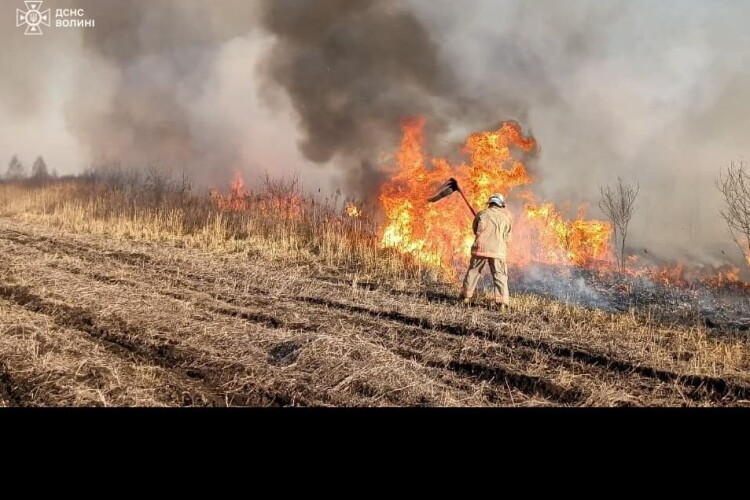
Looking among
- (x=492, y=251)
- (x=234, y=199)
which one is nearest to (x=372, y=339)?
(x=492, y=251)

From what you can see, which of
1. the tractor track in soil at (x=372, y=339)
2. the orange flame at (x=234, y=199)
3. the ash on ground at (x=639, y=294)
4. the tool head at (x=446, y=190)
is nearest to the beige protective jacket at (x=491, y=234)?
the tool head at (x=446, y=190)

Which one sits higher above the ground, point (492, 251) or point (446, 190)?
point (446, 190)

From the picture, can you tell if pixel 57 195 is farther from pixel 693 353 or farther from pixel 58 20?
pixel 693 353

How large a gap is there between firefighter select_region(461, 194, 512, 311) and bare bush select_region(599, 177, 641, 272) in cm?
365

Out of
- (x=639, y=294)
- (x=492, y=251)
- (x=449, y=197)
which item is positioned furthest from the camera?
(x=449, y=197)

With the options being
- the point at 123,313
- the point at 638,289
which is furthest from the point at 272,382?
the point at 638,289

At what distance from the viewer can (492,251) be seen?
6.67m

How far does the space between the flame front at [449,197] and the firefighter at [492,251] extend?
1.35 m

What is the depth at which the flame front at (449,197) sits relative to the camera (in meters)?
8.45

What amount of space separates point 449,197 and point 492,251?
204 cm

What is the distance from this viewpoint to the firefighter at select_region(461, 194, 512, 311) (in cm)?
664

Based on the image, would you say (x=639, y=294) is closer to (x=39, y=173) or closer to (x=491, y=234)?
(x=491, y=234)
